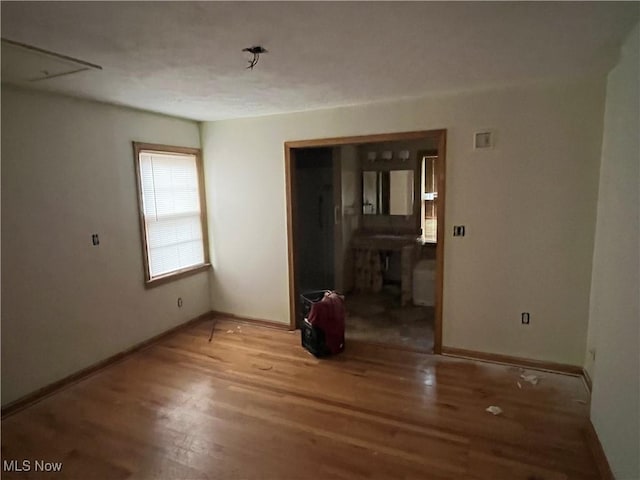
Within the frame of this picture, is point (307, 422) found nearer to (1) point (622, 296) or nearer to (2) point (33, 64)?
(1) point (622, 296)

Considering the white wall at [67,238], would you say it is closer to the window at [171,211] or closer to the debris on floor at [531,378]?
the window at [171,211]

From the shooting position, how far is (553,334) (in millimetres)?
3129

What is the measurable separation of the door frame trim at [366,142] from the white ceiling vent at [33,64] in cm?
199

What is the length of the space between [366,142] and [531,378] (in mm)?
2492

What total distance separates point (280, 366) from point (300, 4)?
9.26 ft

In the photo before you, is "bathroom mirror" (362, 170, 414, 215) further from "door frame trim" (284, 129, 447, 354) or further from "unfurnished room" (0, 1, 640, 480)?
"door frame trim" (284, 129, 447, 354)

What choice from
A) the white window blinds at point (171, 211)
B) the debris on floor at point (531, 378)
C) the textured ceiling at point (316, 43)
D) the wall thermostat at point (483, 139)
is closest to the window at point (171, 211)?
the white window blinds at point (171, 211)

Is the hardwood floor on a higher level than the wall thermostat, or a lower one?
lower

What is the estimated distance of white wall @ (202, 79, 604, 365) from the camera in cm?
290

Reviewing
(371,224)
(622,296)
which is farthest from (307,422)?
(371,224)

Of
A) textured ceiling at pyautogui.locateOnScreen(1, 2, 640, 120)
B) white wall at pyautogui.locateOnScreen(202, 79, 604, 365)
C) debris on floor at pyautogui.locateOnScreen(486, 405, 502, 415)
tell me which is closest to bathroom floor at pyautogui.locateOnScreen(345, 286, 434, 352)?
white wall at pyautogui.locateOnScreen(202, 79, 604, 365)

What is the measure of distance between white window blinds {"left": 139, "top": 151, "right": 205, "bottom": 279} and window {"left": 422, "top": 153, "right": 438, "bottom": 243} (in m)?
3.21

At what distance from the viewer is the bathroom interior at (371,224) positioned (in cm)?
501

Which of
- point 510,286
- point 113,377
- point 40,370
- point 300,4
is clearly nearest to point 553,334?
point 510,286
